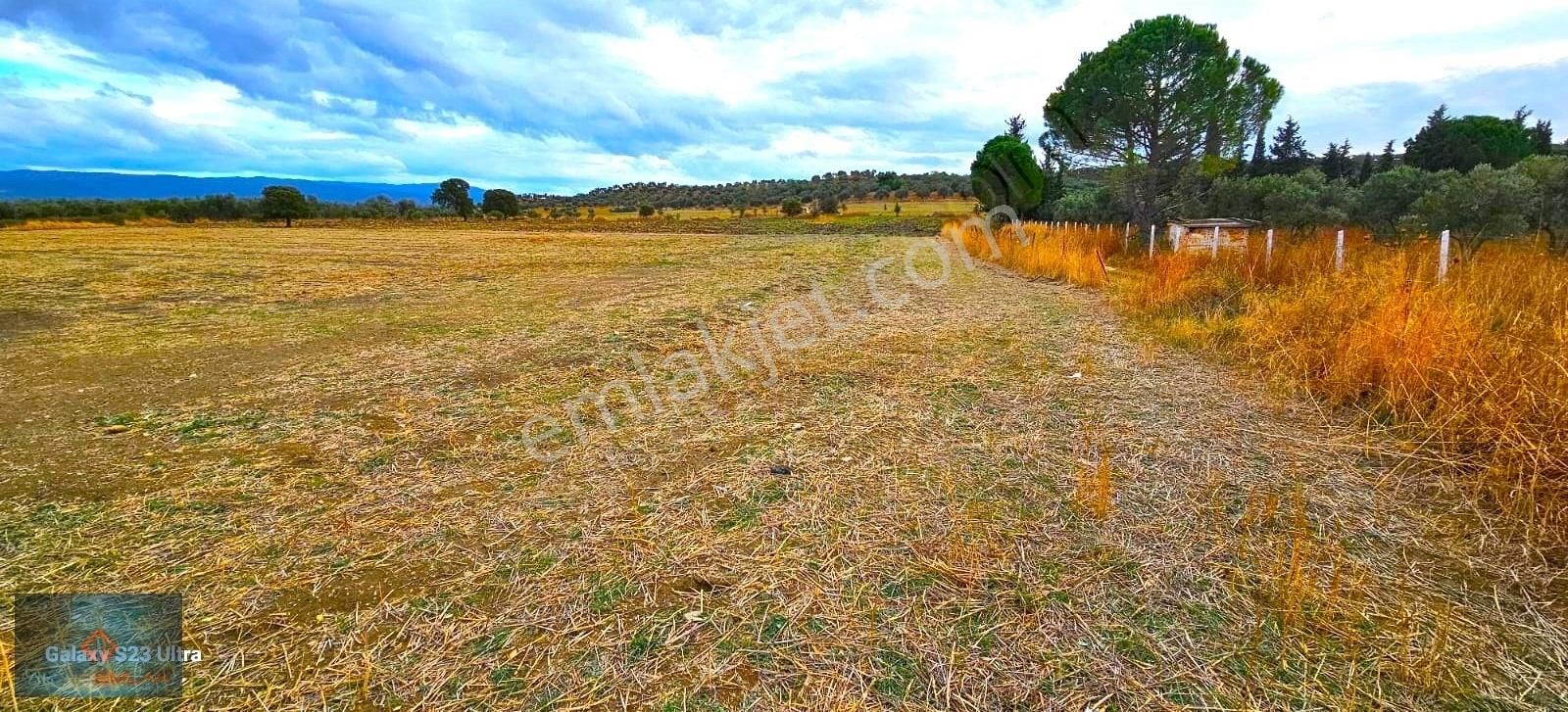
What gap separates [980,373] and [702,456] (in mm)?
2498

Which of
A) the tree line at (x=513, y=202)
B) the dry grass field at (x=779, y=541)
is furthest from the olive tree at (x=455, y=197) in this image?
the dry grass field at (x=779, y=541)

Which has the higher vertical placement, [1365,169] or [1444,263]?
[1365,169]

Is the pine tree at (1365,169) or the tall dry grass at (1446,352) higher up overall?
the pine tree at (1365,169)

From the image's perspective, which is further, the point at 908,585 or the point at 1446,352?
the point at 1446,352

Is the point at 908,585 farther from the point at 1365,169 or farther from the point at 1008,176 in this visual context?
the point at 1365,169

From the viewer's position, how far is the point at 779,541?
2.31m

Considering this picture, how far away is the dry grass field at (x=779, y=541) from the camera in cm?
162

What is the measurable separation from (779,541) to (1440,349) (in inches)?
148

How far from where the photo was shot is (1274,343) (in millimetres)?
4594

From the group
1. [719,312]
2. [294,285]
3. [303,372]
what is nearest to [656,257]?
[294,285]

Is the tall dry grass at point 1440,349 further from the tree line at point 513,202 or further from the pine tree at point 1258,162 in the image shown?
the tree line at point 513,202

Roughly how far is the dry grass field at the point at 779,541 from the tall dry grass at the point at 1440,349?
25 centimetres

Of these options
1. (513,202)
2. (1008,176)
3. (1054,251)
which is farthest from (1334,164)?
(513,202)

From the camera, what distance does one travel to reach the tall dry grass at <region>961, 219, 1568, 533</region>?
8.26 ft
